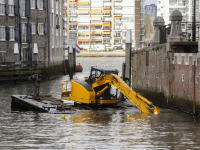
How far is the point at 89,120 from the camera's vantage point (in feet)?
93.9

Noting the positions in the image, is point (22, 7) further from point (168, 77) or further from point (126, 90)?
point (126, 90)

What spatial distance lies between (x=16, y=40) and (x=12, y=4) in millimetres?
4760

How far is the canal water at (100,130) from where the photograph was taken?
21.0 meters

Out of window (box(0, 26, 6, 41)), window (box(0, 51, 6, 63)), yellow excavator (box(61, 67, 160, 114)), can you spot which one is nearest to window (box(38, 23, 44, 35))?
window (box(0, 26, 6, 41))

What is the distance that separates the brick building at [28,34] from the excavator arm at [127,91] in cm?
3245

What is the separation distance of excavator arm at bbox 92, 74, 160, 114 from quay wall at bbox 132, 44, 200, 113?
2154 mm

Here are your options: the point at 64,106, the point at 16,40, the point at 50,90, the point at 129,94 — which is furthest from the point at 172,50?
the point at 16,40

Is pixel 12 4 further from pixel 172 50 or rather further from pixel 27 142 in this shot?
pixel 27 142

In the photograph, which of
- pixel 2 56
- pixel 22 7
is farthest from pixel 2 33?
pixel 22 7

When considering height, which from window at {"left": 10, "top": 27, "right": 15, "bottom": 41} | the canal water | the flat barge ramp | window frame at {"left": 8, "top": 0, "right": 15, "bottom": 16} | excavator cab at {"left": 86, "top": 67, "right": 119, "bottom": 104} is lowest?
the canal water

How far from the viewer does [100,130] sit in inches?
980

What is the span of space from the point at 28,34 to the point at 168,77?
1613 inches

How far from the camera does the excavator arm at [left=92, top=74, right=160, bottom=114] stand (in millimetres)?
29578

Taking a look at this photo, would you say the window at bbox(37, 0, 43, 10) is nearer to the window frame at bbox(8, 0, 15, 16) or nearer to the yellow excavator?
the window frame at bbox(8, 0, 15, 16)
